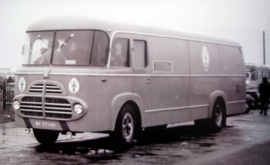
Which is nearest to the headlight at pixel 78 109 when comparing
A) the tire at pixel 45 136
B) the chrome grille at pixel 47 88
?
the chrome grille at pixel 47 88

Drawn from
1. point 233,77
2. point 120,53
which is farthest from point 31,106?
point 233,77

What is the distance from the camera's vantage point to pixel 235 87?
15820 mm

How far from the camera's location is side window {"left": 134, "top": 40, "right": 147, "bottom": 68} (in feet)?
37.0

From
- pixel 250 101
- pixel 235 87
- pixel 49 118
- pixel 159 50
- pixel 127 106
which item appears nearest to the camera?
pixel 49 118

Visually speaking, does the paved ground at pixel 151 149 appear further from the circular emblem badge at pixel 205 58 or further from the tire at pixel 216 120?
the circular emblem badge at pixel 205 58

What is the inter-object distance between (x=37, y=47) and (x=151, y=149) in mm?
3323

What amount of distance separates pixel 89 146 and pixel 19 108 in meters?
1.73

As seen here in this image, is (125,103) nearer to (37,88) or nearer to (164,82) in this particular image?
(164,82)

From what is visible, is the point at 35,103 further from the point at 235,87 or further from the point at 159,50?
the point at 235,87

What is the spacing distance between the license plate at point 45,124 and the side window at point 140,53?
238cm

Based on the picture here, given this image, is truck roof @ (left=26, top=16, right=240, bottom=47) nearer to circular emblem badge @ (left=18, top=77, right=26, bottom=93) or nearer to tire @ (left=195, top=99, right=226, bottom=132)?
circular emblem badge @ (left=18, top=77, right=26, bottom=93)

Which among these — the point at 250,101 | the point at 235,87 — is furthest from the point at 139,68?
the point at 250,101

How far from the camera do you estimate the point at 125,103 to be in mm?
10797

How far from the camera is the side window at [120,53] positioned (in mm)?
10555
